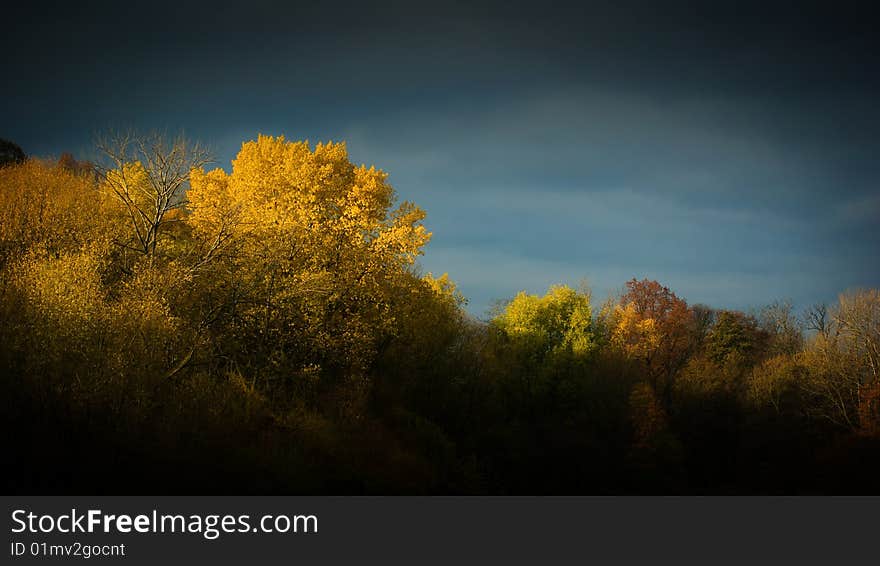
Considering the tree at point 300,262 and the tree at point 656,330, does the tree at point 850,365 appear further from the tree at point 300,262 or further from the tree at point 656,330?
the tree at point 300,262

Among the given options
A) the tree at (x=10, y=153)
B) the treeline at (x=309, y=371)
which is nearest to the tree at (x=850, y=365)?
the treeline at (x=309, y=371)

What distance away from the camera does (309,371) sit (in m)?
25.5

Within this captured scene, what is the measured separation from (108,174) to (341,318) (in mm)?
12551

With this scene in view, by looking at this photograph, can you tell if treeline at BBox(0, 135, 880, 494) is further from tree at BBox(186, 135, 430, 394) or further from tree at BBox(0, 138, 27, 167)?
tree at BBox(0, 138, 27, 167)

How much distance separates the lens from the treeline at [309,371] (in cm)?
2100

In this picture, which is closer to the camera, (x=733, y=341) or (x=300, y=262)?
(x=300, y=262)

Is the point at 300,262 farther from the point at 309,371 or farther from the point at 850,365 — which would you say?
the point at 850,365

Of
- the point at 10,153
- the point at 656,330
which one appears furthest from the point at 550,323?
the point at 10,153

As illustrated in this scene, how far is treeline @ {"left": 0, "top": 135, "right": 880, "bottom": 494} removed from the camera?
827 inches

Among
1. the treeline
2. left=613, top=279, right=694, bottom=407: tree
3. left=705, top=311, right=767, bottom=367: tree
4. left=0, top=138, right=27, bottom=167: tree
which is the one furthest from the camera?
left=705, top=311, right=767, bottom=367: tree

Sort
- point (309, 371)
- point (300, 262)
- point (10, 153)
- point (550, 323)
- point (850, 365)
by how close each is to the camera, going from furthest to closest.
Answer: point (550, 323)
point (10, 153)
point (850, 365)
point (300, 262)
point (309, 371)

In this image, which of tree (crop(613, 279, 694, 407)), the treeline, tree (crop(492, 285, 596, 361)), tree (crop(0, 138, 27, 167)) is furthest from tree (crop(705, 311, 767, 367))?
tree (crop(0, 138, 27, 167))

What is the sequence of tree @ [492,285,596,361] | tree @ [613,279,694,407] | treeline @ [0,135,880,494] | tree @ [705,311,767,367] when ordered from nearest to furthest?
treeline @ [0,135,880,494] → tree @ [492,285,596,361] → tree @ [613,279,694,407] → tree @ [705,311,767,367]
